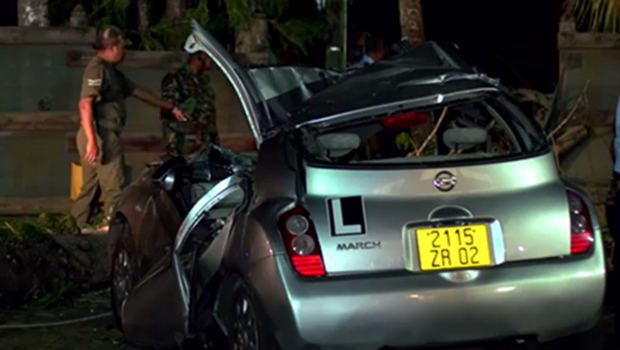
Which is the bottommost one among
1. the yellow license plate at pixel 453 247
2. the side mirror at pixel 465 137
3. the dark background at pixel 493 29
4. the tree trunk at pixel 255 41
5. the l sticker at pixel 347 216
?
the dark background at pixel 493 29

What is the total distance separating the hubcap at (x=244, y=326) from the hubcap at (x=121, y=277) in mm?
1887

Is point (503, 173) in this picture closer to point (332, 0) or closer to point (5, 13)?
point (332, 0)

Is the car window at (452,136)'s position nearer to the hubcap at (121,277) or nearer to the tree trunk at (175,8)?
the hubcap at (121,277)

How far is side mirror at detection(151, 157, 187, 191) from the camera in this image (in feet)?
25.6

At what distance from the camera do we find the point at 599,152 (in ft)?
40.4

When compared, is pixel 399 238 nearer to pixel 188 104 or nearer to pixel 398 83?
pixel 398 83

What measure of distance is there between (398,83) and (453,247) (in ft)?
3.09

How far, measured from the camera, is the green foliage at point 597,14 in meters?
10.9

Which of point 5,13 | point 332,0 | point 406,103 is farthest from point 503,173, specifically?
point 5,13

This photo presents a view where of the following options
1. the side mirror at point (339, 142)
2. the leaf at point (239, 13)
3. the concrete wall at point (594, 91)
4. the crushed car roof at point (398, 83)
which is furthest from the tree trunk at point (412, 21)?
the side mirror at point (339, 142)

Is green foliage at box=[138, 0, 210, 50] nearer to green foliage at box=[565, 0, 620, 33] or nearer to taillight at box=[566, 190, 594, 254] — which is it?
green foliage at box=[565, 0, 620, 33]

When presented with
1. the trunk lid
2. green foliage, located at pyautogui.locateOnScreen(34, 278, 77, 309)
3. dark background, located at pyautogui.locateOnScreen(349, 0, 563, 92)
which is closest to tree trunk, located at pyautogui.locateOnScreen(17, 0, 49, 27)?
green foliage, located at pyautogui.locateOnScreen(34, 278, 77, 309)

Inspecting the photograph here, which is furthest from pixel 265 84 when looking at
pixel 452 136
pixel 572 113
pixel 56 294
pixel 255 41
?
pixel 255 41

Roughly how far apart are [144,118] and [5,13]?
6254mm
